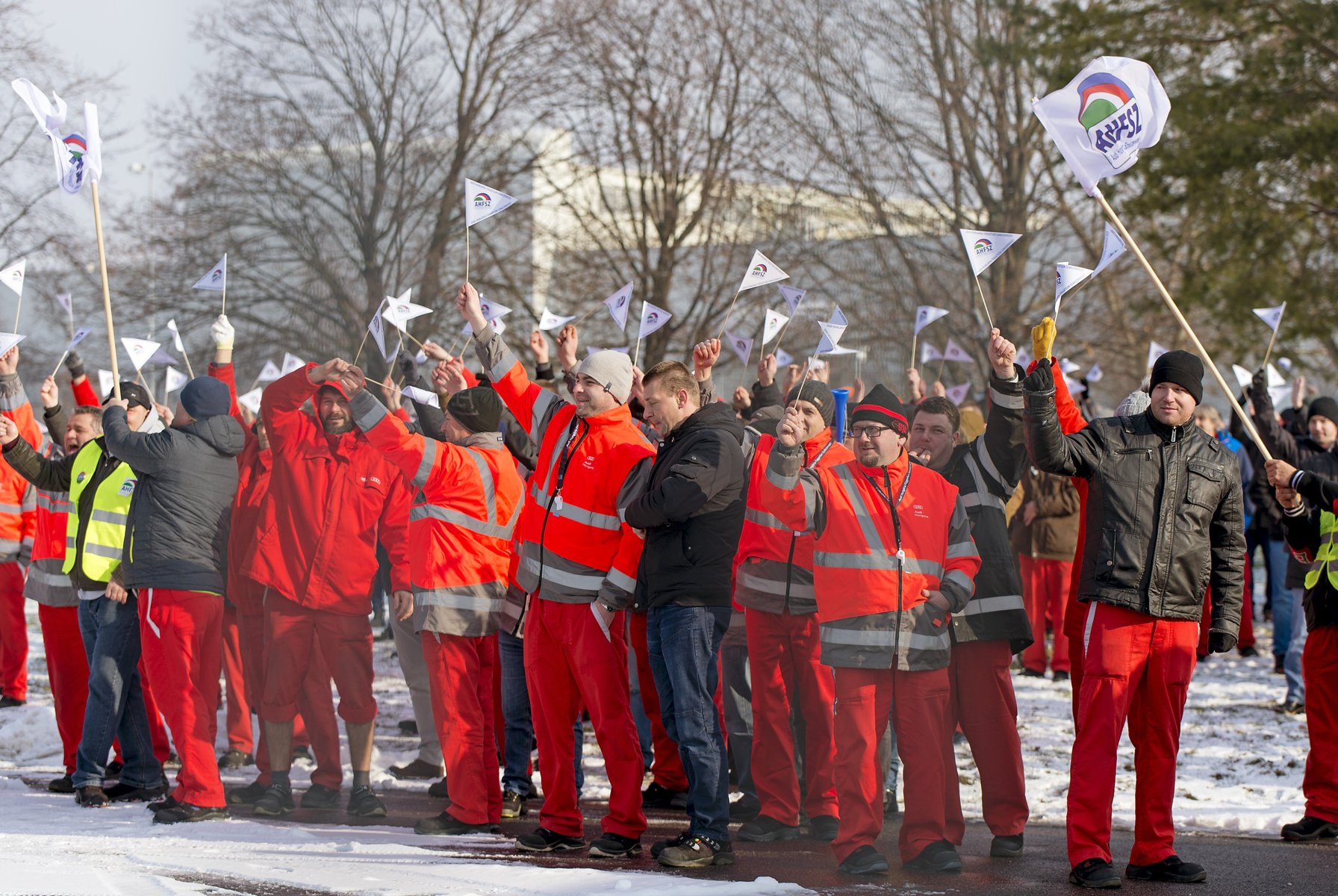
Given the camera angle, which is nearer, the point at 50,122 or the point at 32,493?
the point at 50,122

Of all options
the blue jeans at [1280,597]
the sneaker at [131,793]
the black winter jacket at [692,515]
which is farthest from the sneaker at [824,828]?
the blue jeans at [1280,597]

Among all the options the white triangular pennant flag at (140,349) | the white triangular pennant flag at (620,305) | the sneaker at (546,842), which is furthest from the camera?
the white triangular pennant flag at (140,349)

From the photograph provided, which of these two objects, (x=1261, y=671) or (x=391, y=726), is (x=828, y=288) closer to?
(x=1261, y=671)

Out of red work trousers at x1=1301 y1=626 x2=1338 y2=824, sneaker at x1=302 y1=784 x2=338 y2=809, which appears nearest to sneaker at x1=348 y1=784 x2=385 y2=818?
sneaker at x1=302 y1=784 x2=338 y2=809

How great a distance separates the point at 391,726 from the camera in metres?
10.2

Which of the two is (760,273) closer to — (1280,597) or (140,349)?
(140,349)

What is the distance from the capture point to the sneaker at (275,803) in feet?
24.6

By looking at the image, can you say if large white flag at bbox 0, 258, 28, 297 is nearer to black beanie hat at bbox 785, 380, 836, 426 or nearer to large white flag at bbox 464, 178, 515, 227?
large white flag at bbox 464, 178, 515, 227

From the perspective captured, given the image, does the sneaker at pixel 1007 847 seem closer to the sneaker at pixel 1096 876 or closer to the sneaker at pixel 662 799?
the sneaker at pixel 1096 876

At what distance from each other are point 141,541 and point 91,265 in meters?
16.2

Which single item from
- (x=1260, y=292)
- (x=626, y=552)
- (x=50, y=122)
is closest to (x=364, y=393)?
(x=626, y=552)

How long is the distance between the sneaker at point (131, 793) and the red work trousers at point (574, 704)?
2.71 metres

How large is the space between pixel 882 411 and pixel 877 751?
4.91ft

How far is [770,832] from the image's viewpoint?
7.01 metres
